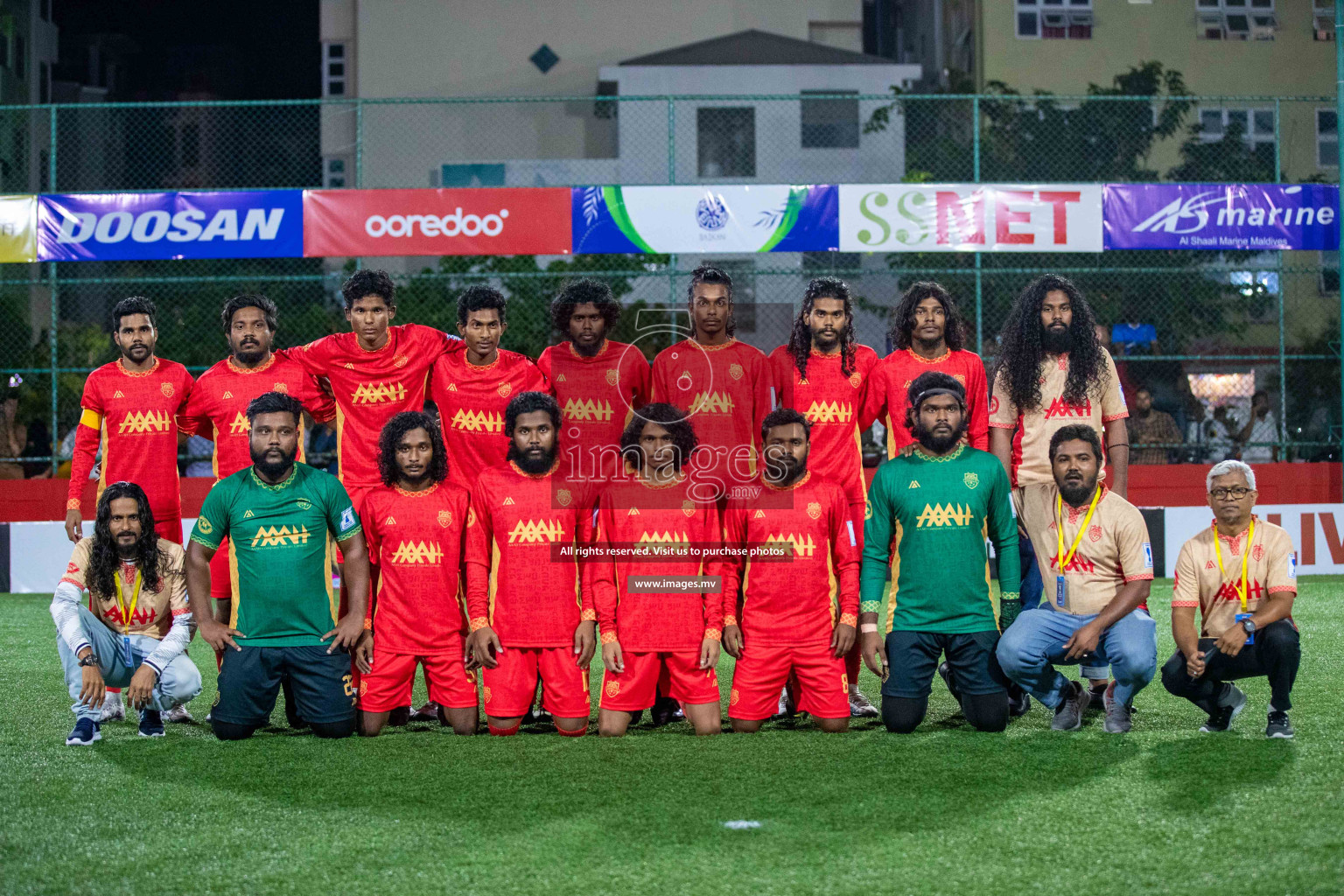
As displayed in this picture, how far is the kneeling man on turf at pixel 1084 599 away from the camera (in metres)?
4.98

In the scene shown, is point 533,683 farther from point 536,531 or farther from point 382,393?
point 382,393

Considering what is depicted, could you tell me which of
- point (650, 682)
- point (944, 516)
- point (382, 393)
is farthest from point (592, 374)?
point (944, 516)

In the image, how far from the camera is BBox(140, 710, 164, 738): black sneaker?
520 centimetres

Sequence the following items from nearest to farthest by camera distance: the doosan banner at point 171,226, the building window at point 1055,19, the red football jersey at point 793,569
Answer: the red football jersey at point 793,569, the doosan banner at point 171,226, the building window at point 1055,19

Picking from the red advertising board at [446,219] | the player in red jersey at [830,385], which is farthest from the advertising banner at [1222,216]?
the player in red jersey at [830,385]

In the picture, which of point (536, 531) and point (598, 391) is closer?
point (536, 531)

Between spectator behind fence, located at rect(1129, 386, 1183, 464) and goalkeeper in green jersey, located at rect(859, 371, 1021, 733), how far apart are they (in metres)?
7.61

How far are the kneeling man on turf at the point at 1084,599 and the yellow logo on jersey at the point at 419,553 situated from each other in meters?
2.34

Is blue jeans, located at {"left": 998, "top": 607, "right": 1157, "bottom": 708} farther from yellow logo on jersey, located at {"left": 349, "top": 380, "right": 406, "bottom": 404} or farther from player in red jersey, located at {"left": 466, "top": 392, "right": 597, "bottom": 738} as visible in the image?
yellow logo on jersey, located at {"left": 349, "top": 380, "right": 406, "bottom": 404}

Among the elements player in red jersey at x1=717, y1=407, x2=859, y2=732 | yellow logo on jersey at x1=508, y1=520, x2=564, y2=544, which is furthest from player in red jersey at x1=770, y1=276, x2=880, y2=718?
yellow logo on jersey at x1=508, y1=520, x2=564, y2=544

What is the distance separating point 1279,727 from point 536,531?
297 centimetres

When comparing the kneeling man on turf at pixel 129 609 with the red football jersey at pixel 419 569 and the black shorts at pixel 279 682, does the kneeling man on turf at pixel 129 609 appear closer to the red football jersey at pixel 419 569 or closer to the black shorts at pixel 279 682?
the black shorts at pixel 279 682

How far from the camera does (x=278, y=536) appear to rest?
5.23 meters

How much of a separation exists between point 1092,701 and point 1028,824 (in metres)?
2.10
